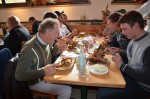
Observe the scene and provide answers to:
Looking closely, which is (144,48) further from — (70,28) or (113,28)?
(70,28)

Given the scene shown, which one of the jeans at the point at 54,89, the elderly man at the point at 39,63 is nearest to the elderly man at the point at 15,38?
the elderly man at the point at 39,63

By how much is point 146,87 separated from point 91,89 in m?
0.94

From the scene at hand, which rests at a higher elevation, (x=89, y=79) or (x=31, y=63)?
(x=31, y=63)

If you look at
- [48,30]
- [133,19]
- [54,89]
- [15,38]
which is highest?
[133,19]

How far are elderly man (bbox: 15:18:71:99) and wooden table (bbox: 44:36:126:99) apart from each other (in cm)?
10

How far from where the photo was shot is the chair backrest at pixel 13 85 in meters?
1.53

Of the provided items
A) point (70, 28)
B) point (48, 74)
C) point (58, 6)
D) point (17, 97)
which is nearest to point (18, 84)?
point (17, 97)

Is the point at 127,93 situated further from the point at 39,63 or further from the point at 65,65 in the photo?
the point at 39,63

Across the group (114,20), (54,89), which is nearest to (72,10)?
(114,20)

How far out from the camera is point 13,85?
5.03ft

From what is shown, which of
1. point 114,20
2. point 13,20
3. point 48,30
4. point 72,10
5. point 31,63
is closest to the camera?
point 31,63

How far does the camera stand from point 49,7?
4039 millimetres

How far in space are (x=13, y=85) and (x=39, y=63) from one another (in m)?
0.33

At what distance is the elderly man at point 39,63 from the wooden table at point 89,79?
0.10 m
